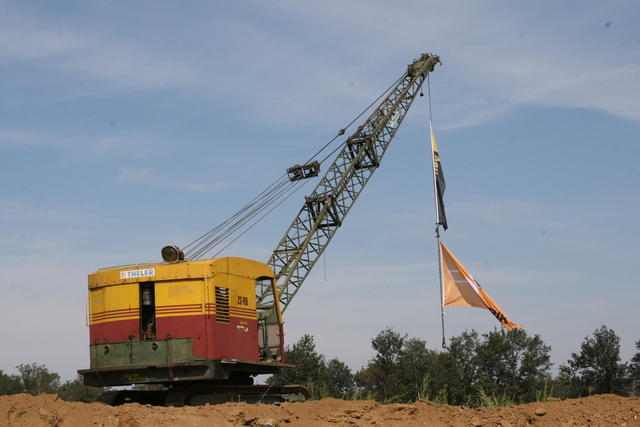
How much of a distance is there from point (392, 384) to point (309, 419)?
3762 cm

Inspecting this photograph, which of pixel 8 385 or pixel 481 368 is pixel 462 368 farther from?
pixel 8 385

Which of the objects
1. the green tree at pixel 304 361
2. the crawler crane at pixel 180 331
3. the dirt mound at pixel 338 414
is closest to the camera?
the dirt mound at pixel 338 414

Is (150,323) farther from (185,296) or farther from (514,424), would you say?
(514,424)

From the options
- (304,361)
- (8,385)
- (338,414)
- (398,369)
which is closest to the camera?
(338,414)

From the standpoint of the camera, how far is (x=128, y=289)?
14469mm

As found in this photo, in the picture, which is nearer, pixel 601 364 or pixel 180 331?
pixel 180 331

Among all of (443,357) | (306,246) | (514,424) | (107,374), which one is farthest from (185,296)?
(443,357)

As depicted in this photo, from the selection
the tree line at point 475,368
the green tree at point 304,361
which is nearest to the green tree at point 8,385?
the tree line at point 475,368

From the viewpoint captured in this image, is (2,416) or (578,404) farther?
(578,404)

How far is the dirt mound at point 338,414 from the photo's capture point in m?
9.91

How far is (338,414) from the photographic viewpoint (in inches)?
431

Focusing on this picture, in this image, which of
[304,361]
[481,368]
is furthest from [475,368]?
[304,361]

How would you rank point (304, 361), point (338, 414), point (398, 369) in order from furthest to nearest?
point (398, 369)
point (304, 361)
point (338, 414)

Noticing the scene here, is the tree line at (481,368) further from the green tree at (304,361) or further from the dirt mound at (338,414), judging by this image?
the dirt mound at (338,414)
